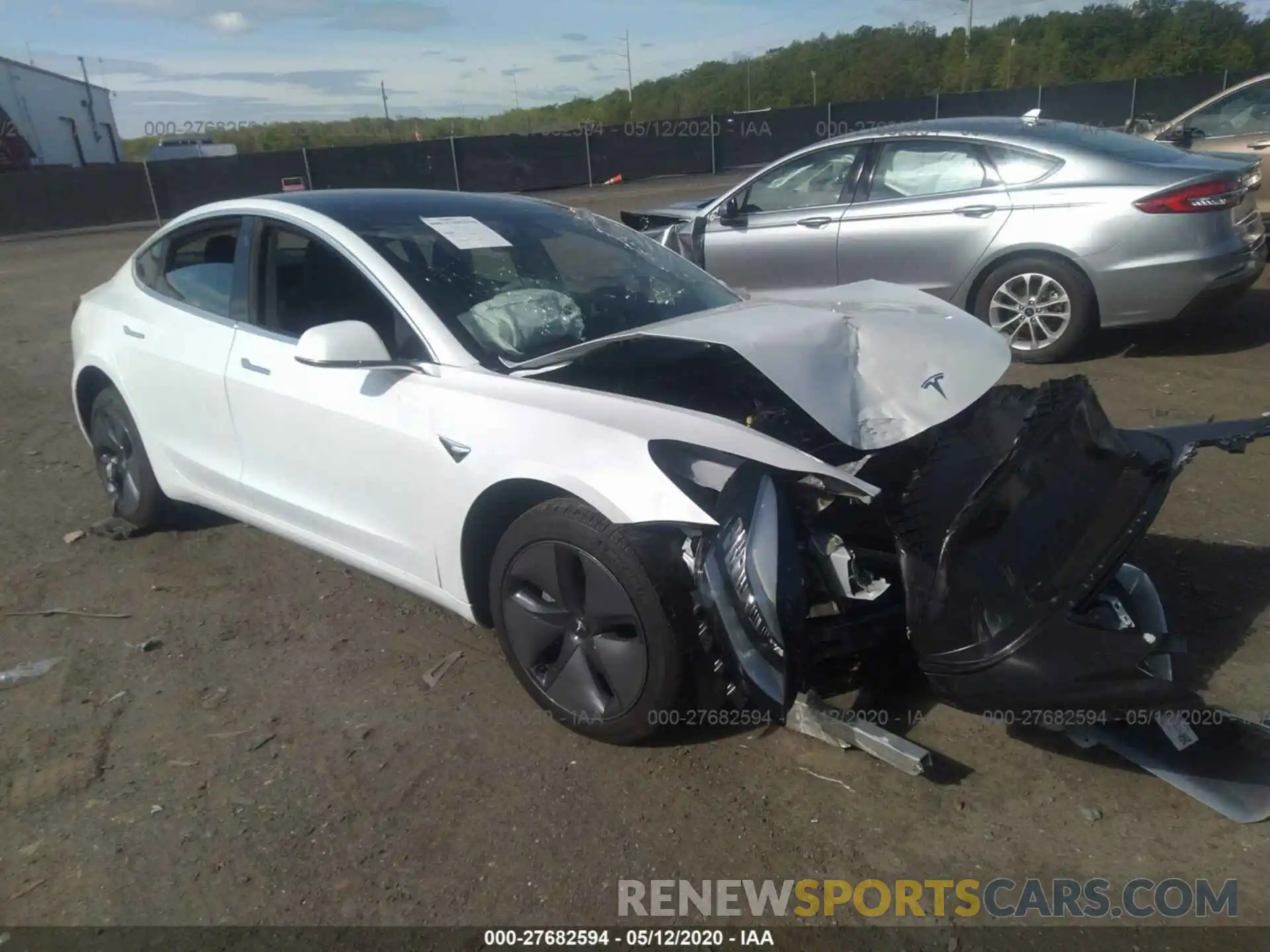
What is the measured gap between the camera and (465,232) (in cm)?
388

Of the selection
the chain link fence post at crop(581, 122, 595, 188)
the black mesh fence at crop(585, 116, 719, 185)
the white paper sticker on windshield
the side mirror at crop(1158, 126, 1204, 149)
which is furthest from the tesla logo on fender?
the black mesh fence at crop(585, 116, 719, 185)

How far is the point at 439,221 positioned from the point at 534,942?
8.80 feet

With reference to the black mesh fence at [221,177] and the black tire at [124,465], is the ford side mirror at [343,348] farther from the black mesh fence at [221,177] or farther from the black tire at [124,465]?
the black mesh fence at [221,177]

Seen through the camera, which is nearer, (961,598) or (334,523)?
(961,598)

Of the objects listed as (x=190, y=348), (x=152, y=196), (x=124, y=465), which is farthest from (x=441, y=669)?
(x=152, y=196)

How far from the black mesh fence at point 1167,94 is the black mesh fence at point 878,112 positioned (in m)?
7.83

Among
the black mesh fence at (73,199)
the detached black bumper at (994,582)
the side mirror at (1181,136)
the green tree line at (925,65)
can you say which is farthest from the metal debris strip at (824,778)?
the green tree line at (925,65)

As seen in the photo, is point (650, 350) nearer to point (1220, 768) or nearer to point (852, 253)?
point (1220, 768)

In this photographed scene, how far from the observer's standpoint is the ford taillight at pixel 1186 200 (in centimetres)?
617

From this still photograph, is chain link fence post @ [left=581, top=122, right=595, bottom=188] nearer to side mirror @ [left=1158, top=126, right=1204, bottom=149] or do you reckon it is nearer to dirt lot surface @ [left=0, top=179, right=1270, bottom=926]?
side mirror @ [left=1158, top=126, right=1204, bottom=149]

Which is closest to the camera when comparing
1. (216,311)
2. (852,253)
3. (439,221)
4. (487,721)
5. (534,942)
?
(534,942)

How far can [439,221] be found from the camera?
12.8 feet

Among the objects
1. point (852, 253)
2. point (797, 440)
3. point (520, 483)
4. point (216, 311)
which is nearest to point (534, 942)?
point (520, 483)

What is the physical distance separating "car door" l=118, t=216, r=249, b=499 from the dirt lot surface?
24.4 inches
